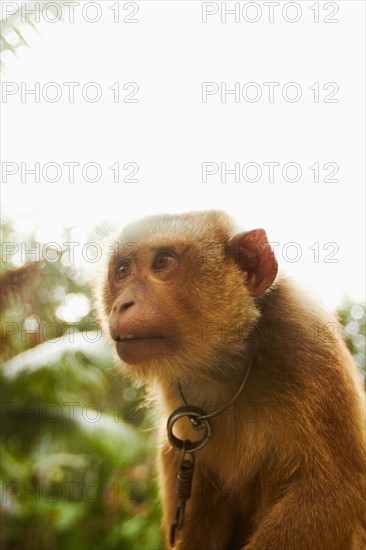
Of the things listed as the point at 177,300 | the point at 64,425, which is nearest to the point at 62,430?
the point at 64,425

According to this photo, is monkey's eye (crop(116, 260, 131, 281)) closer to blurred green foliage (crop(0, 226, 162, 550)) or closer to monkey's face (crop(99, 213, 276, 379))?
monkey's face (crop(99, 213, 276, 379))

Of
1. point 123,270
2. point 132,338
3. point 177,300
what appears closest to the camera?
point 132,338

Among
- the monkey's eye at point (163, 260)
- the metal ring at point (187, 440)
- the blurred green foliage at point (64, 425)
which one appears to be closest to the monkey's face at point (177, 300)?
the monkey's eye at point (163, 260)

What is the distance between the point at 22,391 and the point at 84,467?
9.93 feet

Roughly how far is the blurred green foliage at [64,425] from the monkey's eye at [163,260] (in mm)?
1307

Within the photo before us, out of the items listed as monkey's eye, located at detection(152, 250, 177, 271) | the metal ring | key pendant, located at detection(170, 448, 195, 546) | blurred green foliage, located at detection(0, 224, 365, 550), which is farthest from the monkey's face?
blurred green foliage, located at detection(0, 224, 365, 550)

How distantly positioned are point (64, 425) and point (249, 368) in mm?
4387

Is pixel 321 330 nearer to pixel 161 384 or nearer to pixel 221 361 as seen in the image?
pixel 221 361

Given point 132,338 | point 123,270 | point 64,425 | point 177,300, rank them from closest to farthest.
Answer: point 132,338 → point 177,300 → point 123,270 → point 64,425

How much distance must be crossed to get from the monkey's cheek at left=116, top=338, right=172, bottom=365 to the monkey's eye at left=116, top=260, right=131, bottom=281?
13.3 inches

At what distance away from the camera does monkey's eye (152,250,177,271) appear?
2143 millimetres

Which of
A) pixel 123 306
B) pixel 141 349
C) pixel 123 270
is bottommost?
pixel 141 349

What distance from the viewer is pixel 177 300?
207cm

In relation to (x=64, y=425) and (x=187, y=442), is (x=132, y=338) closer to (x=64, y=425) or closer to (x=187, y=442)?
(x=187, y=442)
